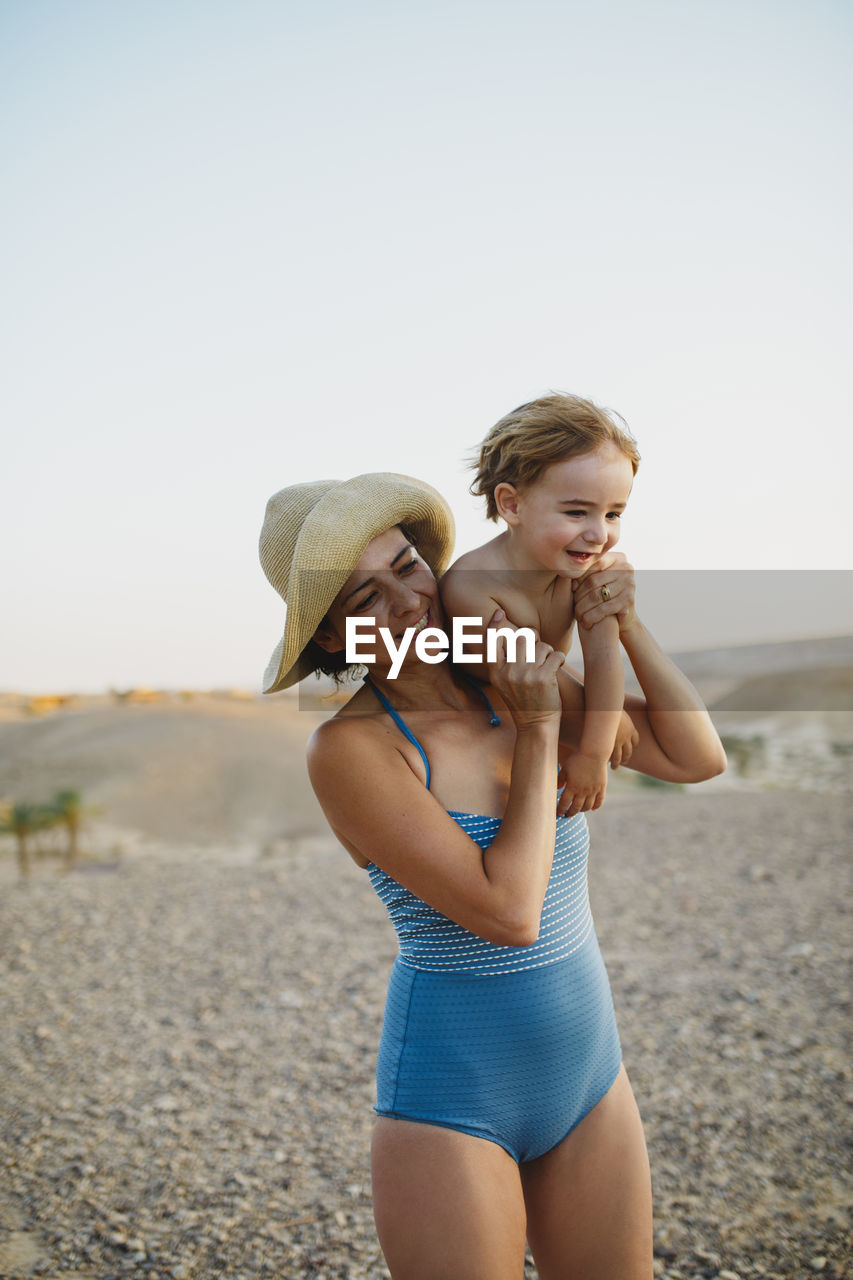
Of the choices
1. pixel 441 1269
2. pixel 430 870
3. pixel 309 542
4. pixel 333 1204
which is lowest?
pixel 333 1204

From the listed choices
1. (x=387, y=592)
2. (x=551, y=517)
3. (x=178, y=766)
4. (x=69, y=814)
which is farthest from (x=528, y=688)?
(x=178, y=766)

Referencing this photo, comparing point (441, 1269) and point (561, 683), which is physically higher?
point (561, 683)

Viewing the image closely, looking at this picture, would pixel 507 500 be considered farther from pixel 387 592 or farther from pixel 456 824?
pixel 456 824

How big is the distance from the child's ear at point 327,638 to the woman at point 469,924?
25mm

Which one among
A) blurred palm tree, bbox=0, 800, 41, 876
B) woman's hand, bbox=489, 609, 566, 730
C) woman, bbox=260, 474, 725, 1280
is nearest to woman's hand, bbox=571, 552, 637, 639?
woman, bbox=260, 474, 725, 1280

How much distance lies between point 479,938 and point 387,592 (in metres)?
0.82

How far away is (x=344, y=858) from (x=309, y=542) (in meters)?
10.7

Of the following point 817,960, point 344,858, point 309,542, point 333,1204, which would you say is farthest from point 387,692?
point 344,858

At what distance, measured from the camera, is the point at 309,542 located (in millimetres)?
2084

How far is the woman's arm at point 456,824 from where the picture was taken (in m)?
1.88

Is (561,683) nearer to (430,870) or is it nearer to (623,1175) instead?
(430,870)

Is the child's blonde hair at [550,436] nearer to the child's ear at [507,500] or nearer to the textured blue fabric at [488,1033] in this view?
the child's ear at [507,500]

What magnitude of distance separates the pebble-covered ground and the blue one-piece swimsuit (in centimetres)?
258
